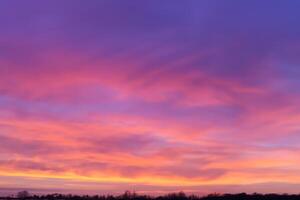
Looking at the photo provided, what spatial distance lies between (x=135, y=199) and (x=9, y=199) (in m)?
13.9

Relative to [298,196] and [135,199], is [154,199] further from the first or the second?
[298,196]

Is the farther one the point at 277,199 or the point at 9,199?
the point at 9,199

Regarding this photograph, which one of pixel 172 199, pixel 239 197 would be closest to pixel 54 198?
pixel 172 199

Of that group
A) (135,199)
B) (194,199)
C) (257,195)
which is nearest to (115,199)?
(135,199)

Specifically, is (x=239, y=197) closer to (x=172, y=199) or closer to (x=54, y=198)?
(x=172, y=199)

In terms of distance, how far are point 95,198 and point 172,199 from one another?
28.4ft

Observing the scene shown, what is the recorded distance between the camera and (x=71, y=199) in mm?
91438

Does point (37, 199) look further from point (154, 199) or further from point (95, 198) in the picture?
point (154, 199)

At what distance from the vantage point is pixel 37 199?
91.1m

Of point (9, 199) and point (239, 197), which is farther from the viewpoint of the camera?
point (9, 199)

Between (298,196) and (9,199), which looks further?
(9,199)

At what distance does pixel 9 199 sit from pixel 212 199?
2193cm

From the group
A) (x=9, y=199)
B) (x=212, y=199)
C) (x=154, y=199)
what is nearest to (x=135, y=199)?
(x=154, y=199)

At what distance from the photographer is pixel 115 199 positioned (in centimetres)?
8856
